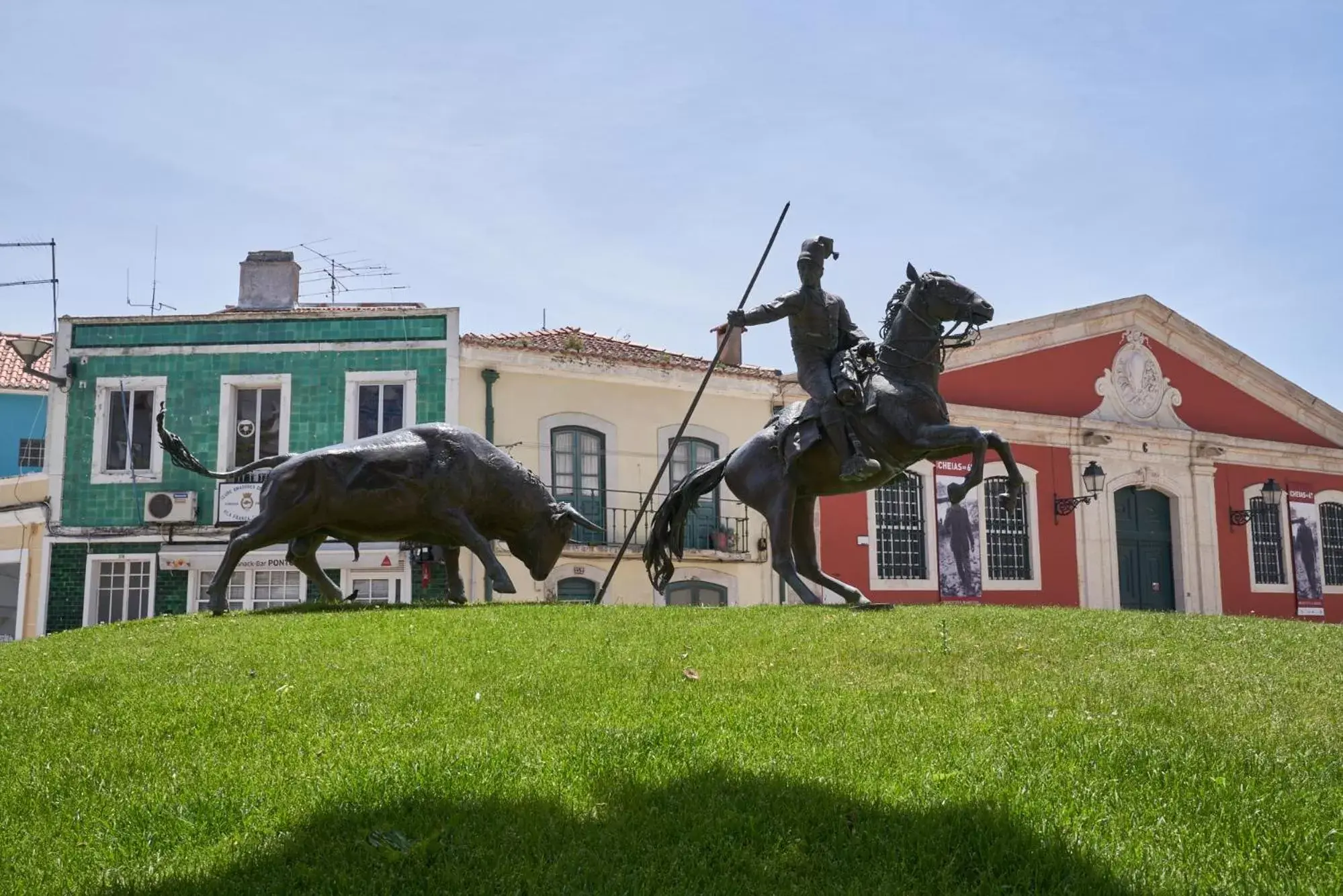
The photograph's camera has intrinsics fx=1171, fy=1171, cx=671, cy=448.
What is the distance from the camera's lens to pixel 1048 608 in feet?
36.3

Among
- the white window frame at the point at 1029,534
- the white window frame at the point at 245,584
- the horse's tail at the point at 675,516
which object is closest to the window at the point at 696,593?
the white window frame at the point at 1029,534

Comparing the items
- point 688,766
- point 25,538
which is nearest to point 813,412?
point 688,766

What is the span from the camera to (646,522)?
72.7ft

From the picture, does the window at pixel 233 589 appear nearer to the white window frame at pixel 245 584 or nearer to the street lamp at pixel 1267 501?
the white window frame at pixel 245 584

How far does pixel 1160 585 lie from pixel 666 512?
1924cm

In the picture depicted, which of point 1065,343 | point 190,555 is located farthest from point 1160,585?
point 190,555

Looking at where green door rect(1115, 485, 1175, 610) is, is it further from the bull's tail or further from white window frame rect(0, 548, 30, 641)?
white window frame rect(0, 548, 30, 641)

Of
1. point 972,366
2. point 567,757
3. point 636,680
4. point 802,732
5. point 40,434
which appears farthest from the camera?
point 40,434

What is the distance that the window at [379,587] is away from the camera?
2100cm

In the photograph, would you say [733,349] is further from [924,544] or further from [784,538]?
[784,538]

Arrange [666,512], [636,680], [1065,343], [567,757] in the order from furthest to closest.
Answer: [1065,343] → [666,512] → [636,680] → [567,757]

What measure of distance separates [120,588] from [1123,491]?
2143 centimetres

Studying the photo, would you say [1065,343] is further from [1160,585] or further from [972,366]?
[1160,585]

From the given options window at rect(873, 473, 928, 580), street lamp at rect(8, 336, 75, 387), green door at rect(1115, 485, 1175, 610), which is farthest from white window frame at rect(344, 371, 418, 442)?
green door at rect(1115, 485, 1175, 610)
